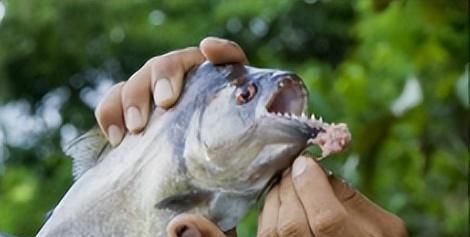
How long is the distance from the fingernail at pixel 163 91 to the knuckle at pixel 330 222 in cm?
24

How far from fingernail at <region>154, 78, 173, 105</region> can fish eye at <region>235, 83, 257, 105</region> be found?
9 cm

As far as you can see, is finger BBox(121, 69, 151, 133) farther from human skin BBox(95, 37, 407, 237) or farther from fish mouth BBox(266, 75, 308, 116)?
fish mouth BBox(266, 75, 308, 116)

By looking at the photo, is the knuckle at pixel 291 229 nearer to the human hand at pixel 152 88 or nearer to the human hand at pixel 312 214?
the human hand at pixel 312 214

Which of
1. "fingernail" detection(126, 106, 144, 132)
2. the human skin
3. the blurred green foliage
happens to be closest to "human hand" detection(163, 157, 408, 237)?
the human skin

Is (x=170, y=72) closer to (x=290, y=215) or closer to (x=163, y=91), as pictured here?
(x=163, y=91)

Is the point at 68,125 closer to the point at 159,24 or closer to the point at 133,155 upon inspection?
the point at 159,24

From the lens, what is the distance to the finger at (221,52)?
134cm

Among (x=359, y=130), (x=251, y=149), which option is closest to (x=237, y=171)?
(x=251, y=149)

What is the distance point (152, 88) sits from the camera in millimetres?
1396

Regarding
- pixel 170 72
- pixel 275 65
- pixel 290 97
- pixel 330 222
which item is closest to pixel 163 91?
pixel 170 72

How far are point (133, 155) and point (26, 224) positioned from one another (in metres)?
4.18

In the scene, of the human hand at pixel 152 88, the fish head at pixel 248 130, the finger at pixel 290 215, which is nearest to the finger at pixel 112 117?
the human hand at pixel 152 88

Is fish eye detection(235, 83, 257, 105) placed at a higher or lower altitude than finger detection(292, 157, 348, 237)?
higher

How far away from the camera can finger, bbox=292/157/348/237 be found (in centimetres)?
117
